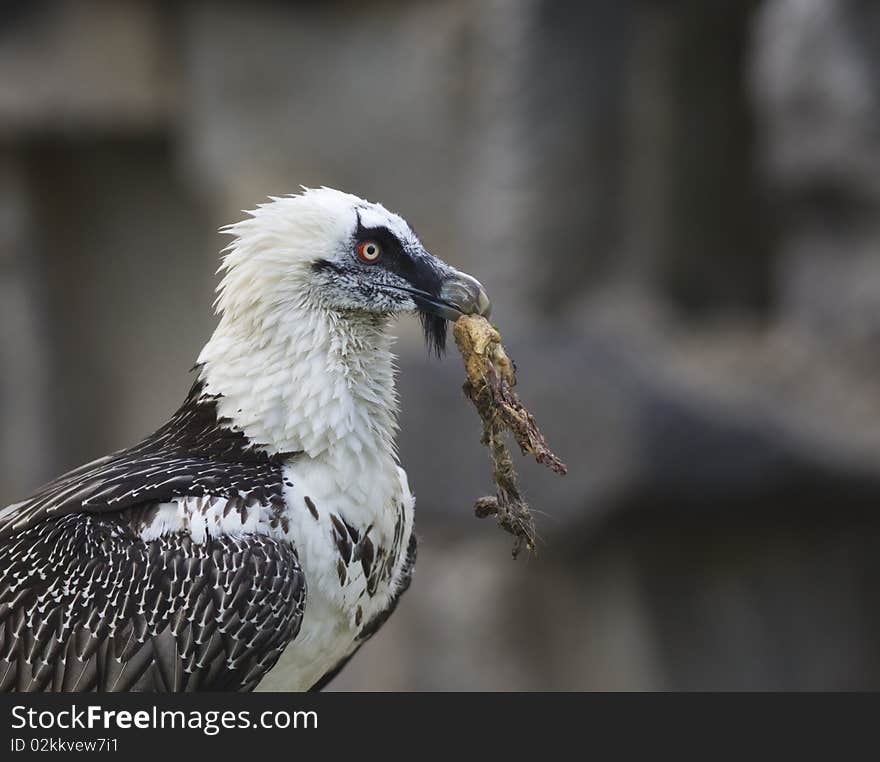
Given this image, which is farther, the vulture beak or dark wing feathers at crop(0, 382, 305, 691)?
the vulture beak

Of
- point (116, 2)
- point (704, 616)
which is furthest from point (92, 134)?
point (704, 616)

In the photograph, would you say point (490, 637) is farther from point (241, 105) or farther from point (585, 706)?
point (585, 706)

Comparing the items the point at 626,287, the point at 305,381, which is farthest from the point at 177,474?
the point at 626,287

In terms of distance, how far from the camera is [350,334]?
368cm

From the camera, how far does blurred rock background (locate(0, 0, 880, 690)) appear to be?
7.15m

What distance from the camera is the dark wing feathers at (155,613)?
3.44 meters

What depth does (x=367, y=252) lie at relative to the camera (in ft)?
12.0

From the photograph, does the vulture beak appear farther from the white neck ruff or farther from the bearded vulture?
the white neck ruff

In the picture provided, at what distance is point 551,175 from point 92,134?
3580mm

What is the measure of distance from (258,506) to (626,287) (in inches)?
171

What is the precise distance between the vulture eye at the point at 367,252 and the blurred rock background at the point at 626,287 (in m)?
3.41

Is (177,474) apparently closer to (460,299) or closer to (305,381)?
(305,381)

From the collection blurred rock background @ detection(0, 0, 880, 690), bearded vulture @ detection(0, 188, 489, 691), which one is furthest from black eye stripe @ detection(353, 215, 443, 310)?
blurred rock background @ detection(0, 0, 880, 690)

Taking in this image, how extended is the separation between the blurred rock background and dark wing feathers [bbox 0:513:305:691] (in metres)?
3.56
